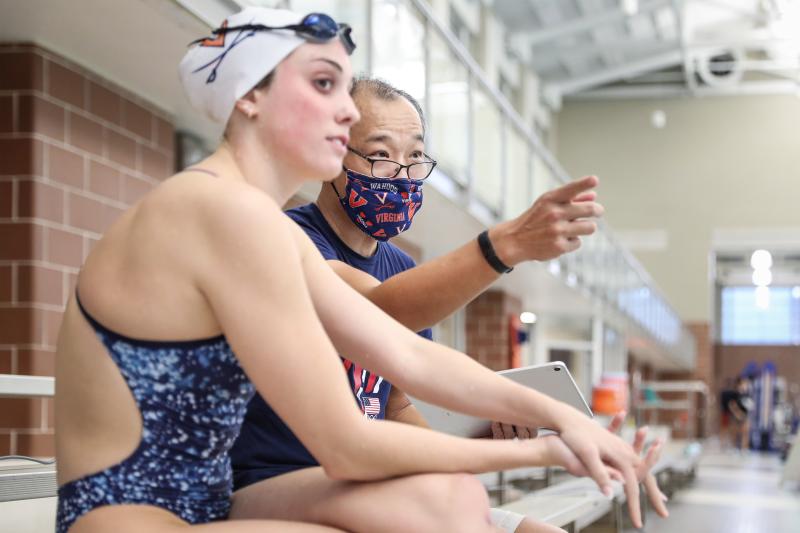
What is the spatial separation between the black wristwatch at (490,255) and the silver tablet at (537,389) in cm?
18

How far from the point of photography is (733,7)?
19.8m

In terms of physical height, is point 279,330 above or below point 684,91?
below

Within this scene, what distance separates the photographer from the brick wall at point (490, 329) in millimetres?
12672

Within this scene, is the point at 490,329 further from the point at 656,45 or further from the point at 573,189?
the point at 656,45

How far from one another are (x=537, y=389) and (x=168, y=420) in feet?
2.58

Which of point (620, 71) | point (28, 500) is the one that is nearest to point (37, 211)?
point (28, 500)

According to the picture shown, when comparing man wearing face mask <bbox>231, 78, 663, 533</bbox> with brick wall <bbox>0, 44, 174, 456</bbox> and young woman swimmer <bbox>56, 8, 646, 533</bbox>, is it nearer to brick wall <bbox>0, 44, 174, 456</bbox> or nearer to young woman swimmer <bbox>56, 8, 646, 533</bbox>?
young woman swimmer <bbox>56, 8, 646, 533</bbox>

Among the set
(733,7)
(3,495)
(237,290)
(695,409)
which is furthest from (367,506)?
(695,409)

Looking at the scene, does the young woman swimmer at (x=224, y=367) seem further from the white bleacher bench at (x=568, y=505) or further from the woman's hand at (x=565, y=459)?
the white bleacher bench at (x=568, y=505)

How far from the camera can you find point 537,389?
1.86 m

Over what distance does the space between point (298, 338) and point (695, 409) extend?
1042 inches

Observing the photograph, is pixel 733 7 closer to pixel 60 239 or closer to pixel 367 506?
pixel 60 239

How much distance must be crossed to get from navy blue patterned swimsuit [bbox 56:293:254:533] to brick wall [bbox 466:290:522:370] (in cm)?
1137

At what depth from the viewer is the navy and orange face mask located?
2.14m
